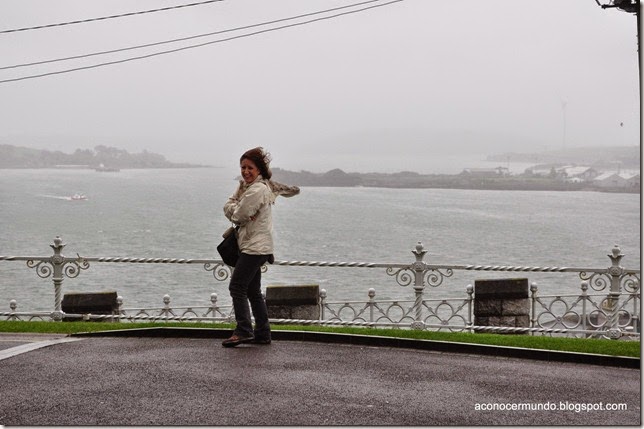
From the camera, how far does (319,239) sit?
109 m

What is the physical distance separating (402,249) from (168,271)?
3117cm

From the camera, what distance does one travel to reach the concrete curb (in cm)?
886

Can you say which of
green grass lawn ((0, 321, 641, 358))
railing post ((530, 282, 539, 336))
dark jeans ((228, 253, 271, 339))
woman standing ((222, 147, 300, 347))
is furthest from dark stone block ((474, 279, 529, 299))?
woman standing ((222, 147, 300, 347))

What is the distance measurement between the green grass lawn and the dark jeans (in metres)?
1.09

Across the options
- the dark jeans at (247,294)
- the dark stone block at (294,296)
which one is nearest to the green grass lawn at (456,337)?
Answer: the dark jeans at (247,294)

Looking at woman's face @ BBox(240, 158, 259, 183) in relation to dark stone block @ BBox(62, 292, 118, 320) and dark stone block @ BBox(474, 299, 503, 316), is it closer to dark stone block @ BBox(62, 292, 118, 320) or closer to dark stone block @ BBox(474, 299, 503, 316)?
dark stone block @ BBox(62, 292, 118, 320)

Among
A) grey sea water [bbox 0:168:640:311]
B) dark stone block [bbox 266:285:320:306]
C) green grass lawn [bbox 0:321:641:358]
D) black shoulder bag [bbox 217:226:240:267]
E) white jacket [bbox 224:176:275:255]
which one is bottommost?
grey sea water [bbox 0:168:640:311]

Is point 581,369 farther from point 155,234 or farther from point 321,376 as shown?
point 155,234

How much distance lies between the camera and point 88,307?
13.1 m

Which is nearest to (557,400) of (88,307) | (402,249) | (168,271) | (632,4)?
(632,4)

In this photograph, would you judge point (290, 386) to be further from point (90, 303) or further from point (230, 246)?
point (90, 303)

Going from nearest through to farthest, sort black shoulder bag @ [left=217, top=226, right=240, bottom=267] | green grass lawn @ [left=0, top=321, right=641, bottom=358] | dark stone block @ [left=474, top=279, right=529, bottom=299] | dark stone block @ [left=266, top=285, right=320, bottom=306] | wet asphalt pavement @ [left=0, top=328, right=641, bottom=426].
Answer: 1. wet asphalt pavement @ [left=0, top=328, right=641, bottom=426]
2. black shoulder bag @ [left=217, top=226, right=240, bottom=267]
3. green grass lawn @ [left=0, top=321, right=641, bottom=358]
4. dark stone block @ [left=266, top=285, right=320, bottom=306]
5. dark stone block @ [left=474, top=279, right=529, bottom=299]

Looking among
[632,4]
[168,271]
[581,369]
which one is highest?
[632,4]

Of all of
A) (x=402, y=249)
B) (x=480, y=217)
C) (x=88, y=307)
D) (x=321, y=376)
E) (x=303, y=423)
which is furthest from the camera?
(x=480, y=217)
